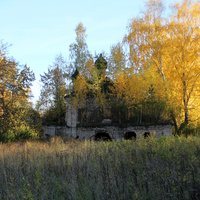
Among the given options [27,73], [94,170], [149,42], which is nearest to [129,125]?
[149,42]

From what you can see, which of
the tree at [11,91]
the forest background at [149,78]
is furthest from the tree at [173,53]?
the tree at [11,91]

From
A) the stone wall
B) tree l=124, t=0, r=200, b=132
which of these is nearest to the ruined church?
the stone wall

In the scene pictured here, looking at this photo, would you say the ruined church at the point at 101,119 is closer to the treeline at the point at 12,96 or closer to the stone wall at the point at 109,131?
the stone wall at the point at 109,131

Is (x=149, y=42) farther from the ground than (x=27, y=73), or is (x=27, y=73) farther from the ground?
(x=149, y=42)

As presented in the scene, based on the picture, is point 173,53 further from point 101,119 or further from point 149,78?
point 101,119

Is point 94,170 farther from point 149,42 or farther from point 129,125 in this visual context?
point 149,42

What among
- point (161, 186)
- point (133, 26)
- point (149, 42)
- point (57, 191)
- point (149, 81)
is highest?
point (133, 26)

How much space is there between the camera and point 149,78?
18578 mm

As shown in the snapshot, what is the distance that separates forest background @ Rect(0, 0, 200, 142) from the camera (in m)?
18.0

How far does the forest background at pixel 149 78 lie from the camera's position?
18.0 m

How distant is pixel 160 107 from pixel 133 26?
8.02m

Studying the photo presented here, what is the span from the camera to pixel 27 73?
1873 centimetres

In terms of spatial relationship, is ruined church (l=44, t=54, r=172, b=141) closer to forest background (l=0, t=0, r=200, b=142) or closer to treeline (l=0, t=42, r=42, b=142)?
forest background (l=0, t=0, r=200, b=142)

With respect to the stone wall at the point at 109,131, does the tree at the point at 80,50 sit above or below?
above
